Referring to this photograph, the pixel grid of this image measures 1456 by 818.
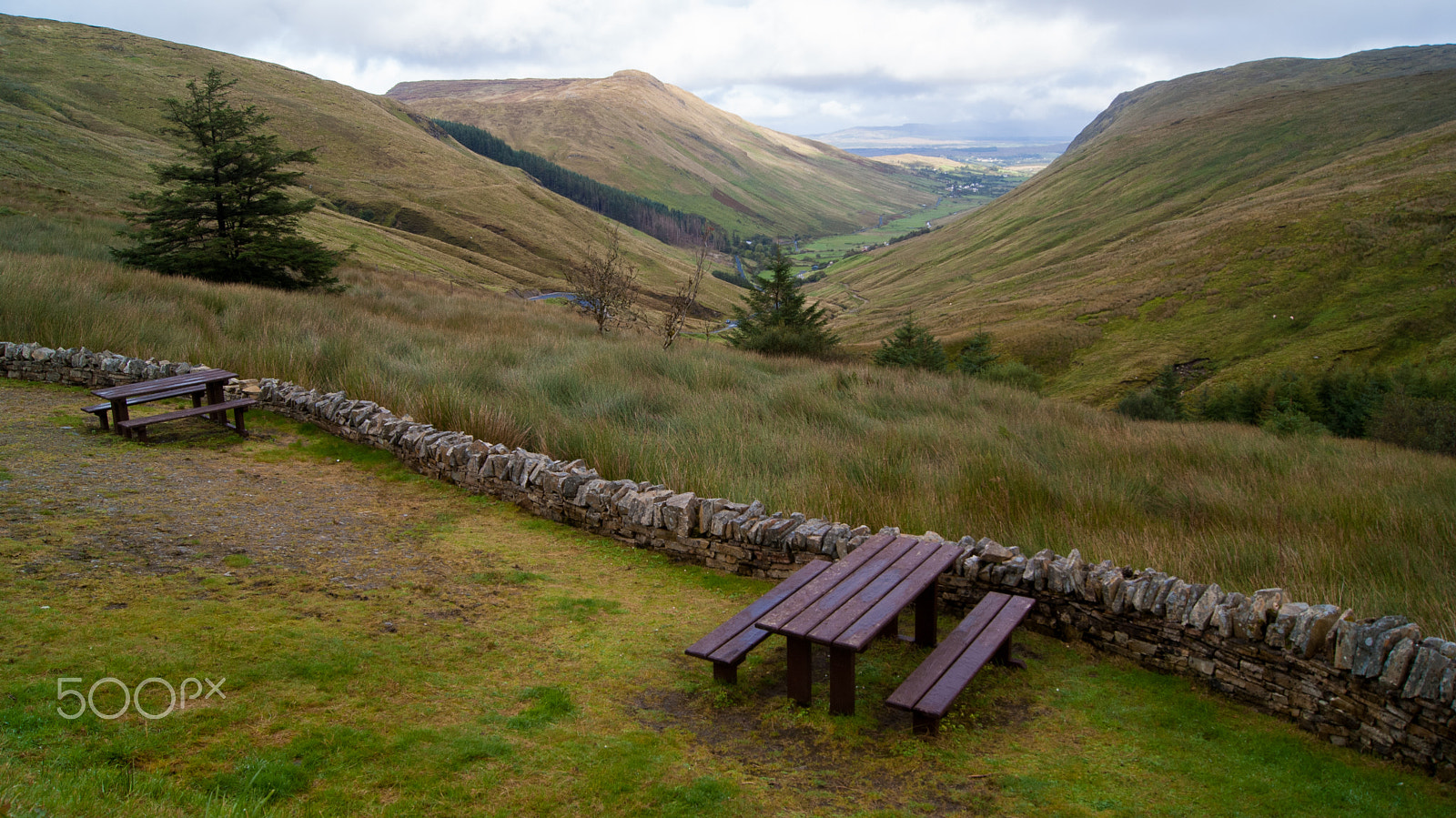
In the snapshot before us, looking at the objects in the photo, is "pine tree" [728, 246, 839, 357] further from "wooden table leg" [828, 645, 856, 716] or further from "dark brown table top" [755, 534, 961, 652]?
Answer: "wooden table leg" [828, 645, 856, 716]

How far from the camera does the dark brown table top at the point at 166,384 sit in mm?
8469

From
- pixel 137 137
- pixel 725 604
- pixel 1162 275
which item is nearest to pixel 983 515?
pixel 725 604

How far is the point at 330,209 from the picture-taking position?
60.5 metres

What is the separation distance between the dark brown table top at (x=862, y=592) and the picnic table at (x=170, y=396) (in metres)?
7.95

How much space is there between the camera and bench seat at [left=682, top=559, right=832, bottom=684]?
14.3 feet

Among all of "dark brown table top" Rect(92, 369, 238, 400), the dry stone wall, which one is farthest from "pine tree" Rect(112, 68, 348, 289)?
the dry stone wall

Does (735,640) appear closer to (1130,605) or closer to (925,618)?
(925,618)

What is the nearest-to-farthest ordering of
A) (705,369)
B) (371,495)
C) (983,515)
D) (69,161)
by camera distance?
(983,515) → (371,495) → (705,369) → (69,161)

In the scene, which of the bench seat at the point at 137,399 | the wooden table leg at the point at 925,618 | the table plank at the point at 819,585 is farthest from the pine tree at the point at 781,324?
the wooden table leg at the point at 925,618

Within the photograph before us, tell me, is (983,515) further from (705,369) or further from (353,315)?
(353,315)

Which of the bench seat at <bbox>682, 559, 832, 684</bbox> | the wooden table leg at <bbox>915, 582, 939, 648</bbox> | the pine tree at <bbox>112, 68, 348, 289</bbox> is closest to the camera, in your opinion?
the bench seat at <bbox>682, 559, 832, 684</bbox>

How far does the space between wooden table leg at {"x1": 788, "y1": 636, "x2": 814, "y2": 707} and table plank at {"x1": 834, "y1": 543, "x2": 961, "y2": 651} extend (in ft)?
1.17

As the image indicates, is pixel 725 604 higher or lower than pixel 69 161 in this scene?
lower

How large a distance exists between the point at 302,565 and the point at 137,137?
252ft
